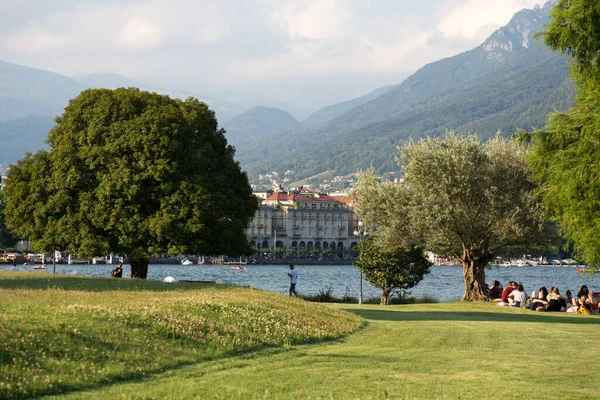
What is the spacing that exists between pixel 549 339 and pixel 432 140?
73.1ft

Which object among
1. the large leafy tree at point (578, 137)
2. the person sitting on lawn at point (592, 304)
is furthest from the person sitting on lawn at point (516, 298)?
the large leafy tree at point (578, 137)

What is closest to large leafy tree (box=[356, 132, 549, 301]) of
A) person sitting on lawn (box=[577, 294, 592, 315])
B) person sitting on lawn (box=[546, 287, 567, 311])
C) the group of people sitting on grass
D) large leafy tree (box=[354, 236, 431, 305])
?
large leafy tree (box=[354, 236, 431, 305])

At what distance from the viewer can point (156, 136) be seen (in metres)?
41.5

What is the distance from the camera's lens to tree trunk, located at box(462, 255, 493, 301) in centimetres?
4381

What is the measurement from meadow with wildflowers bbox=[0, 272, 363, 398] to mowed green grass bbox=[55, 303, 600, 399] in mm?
540

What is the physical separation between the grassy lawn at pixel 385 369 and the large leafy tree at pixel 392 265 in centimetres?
2004

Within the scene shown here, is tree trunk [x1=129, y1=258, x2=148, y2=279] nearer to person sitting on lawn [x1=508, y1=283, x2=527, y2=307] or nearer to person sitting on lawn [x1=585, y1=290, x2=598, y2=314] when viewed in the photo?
person sitting on lawn [x1=508, y1=283, x2=527, y2=307]

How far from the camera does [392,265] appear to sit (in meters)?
44.6

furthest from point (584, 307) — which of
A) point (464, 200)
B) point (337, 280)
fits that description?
point (337, 280)

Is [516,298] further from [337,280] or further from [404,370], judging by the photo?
[337,280]

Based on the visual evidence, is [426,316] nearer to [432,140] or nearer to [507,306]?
[507,306]

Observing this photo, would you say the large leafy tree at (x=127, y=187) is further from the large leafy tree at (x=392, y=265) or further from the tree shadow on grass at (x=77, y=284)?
the tree shadow on grass at (x=77, y=284)

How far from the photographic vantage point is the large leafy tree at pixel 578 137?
21938mm

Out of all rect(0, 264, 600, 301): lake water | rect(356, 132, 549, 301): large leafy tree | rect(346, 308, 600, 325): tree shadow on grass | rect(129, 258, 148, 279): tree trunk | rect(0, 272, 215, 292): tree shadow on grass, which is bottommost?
rect(0, 264, 600, 301): lake water
